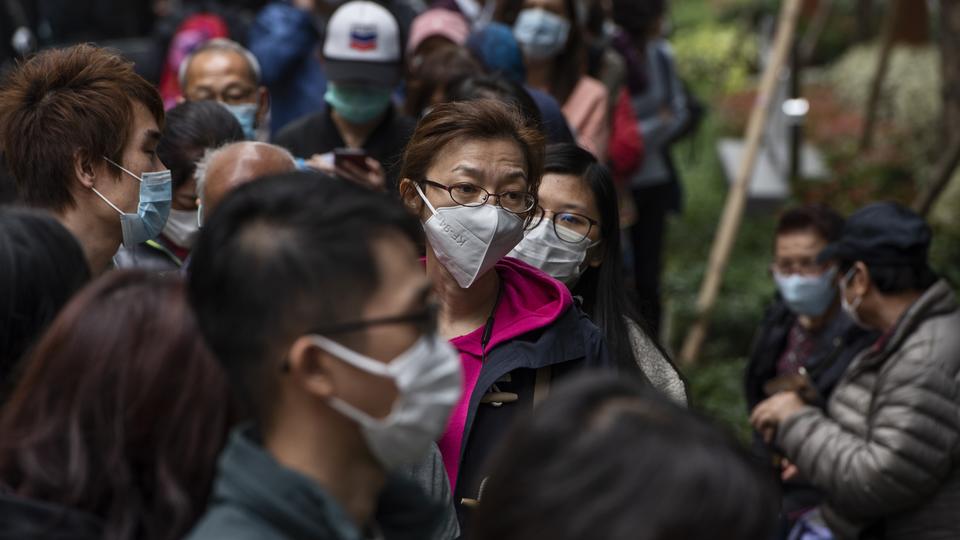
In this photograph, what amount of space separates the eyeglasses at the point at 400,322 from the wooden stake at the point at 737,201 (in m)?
6.42

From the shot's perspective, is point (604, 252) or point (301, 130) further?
point (301, 130)

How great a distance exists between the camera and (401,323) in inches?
85.0

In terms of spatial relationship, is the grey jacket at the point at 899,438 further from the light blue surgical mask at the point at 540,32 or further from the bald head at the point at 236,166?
the light blue surgical mask at the point at 540,32

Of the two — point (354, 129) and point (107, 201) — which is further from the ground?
point (107, 201)

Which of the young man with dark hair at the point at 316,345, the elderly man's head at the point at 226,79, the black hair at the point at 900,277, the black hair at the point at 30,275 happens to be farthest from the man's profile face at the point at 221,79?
the young man with dark hair at the point at 316,345

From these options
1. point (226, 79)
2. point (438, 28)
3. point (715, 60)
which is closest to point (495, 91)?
point (226, 79)

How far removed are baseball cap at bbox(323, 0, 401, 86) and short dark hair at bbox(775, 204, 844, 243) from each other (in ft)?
6.22

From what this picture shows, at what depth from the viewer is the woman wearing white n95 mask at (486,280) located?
332 centimetres

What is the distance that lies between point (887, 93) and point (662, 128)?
8.21 m

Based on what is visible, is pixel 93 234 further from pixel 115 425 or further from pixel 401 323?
pixel 401 323

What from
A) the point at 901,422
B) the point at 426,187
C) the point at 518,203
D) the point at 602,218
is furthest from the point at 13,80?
the point at 901,422

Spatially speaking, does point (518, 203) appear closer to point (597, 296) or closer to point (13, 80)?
point (597, 296)

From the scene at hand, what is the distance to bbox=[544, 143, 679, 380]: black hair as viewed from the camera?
3.95m

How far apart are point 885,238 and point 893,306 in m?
0.26
